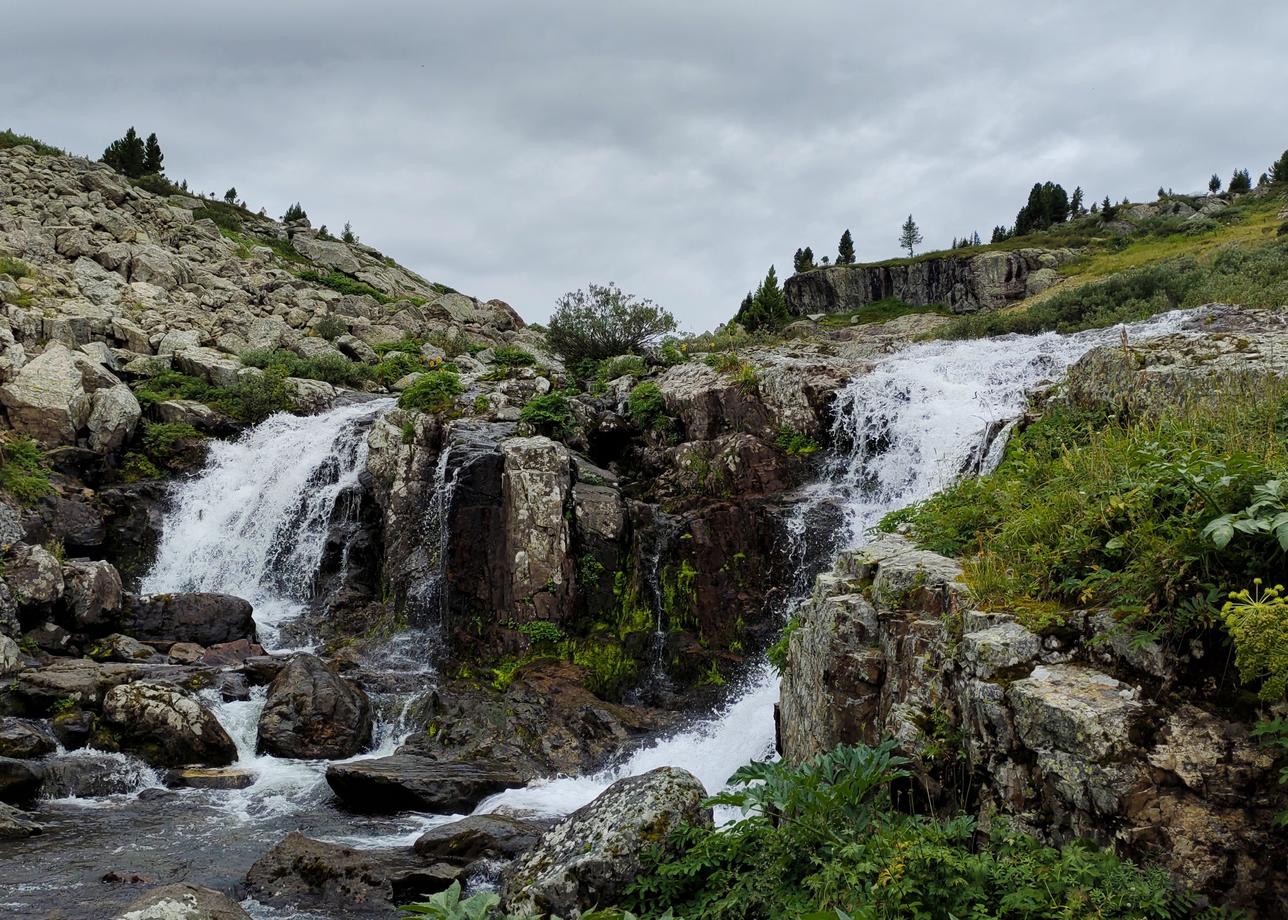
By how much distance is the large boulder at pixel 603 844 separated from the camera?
20.9ft

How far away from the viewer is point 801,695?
810 centimetres

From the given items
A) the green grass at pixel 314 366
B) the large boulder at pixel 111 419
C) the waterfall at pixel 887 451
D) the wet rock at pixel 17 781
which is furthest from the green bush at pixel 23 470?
the waterfall at pixel 887 451

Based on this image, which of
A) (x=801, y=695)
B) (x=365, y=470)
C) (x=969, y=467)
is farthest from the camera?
(x=365, y=470)

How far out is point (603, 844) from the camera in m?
6.56

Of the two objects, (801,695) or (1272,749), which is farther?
(801,695)

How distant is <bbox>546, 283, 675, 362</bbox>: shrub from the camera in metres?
28.9

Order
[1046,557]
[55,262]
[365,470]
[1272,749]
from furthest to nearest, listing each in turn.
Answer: [55,262] → [365,470] → [1046,557] → [1272,749]

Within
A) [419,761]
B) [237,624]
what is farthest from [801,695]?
[237,624]

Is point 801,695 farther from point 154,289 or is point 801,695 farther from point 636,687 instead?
point 154,289

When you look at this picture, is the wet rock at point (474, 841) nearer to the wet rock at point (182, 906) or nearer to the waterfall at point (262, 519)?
the wet rock at point (182, 906)

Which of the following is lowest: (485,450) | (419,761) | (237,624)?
(419,761)

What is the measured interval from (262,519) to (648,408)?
10.4 m

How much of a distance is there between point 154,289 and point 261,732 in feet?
94.8

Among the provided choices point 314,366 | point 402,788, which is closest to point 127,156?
point 314,366
